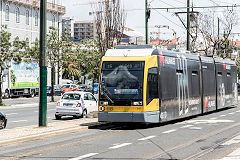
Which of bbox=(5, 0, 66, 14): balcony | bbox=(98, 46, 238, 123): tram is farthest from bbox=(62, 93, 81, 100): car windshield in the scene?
bbox=(5, 0, 66, 14): balcony

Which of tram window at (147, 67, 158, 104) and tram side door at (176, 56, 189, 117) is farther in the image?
tram side door at (176, 56, 189, 117)

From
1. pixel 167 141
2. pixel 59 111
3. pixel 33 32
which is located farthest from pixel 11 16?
pixel 167 141

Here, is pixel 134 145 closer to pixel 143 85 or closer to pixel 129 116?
pixel 129 116

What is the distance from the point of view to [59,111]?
28.2m

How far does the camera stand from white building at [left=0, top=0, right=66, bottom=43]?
240ft

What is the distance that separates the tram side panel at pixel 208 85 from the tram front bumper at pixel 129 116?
26.4ft

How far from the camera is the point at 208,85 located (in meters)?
28.1

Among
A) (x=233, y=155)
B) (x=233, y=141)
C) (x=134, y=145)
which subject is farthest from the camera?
(x=233, y=141)

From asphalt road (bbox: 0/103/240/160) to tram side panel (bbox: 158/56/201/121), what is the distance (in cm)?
145

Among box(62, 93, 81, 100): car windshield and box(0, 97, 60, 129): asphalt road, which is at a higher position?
box(62, 93, 81, 100): car windshield

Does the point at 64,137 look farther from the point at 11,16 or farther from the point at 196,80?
the point at 11,16

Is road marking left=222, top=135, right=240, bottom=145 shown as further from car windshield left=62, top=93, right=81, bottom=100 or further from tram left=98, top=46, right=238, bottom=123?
car windshield left=62, top=93, right=81, bottom=100

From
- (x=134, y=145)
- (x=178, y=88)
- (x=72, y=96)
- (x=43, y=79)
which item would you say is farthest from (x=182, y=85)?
(x=134, y=145)

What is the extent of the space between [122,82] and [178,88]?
389cm
